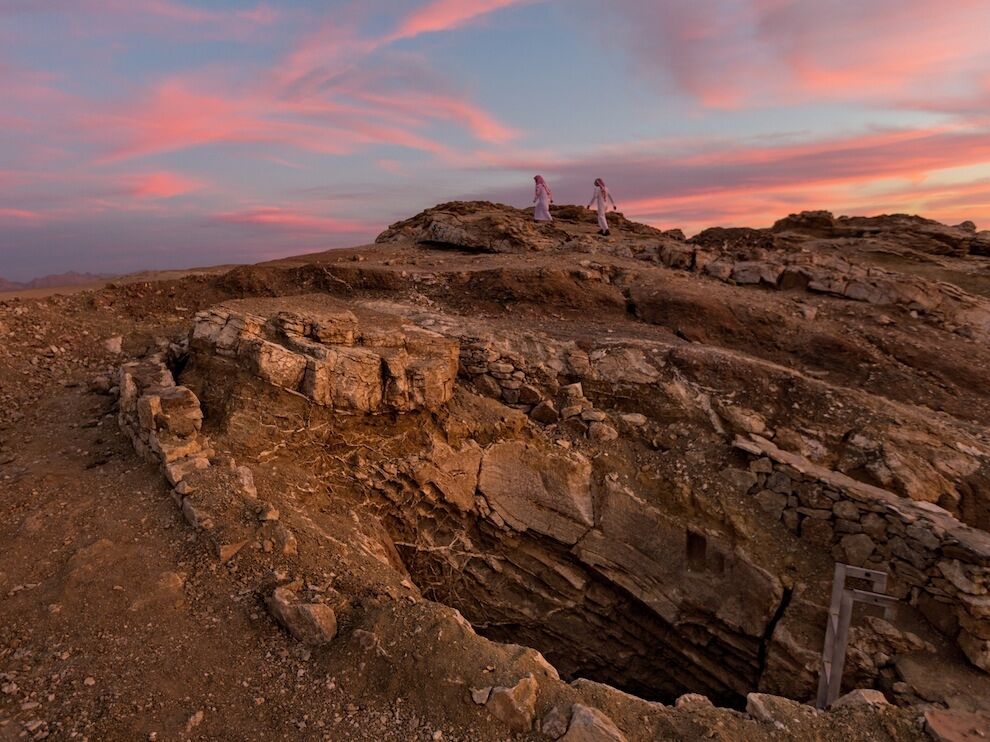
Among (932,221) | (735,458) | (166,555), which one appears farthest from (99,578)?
(932,221)

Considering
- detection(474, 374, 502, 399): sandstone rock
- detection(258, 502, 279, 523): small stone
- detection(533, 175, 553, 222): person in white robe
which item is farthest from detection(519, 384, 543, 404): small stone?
detection(533, 175, 553, 222): person in white robe

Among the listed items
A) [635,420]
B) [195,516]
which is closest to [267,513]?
[195,516]

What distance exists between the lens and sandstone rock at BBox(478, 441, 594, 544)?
8.77m

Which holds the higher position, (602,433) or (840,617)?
(602,433)

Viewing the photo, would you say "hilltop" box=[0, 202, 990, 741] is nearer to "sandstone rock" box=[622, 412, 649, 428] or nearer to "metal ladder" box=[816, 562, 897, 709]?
"sandstone rock" box=[622, 412, 649, 428]

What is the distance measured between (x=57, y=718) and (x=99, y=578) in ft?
4.49

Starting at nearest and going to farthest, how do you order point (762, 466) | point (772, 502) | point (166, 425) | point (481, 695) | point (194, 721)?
point (194, 721) → point (481, 695) → point (166, 425) → point (772, 502) → point (762, 466)

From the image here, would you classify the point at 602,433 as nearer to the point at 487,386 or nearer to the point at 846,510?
the point at 487,386

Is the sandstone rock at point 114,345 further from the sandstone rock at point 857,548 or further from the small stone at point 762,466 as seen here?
the sandstone rock at point 857,548

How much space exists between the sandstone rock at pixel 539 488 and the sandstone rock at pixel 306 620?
4.46m

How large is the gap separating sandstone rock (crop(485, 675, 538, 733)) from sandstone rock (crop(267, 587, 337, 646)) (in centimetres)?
154

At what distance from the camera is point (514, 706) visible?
4066mm

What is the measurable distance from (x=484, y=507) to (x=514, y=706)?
483cm

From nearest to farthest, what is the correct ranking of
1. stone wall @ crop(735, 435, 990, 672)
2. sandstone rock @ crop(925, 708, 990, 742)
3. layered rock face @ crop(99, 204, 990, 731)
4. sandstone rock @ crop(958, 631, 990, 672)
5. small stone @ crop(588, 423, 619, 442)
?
sandstone rock @ crop(925, 708, 990, 742) → sandstone rock @ crop(958, 631, 990, 672) → stone wall @ crop(735, 435, 990, 672) → layered rock face @ crop(99, 204, 990, 731) → small stone @ crop(588, 423, 619, 442)
